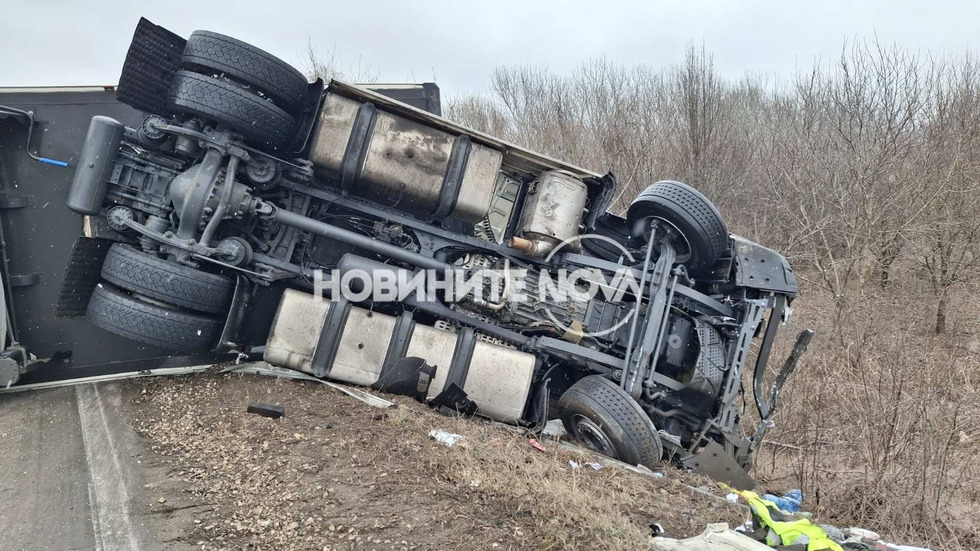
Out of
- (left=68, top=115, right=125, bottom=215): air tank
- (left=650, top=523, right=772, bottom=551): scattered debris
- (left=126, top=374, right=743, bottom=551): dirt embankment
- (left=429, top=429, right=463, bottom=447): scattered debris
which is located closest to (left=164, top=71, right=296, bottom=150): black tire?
(left=68, top=115, right=125, bottom=215): air tank

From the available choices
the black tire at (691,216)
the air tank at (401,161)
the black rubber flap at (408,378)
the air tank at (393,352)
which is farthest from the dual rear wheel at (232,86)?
the black tire at (691,216)

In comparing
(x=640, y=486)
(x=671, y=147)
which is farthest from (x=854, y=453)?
(x=671, y=147)

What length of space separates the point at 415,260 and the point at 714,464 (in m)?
2.71

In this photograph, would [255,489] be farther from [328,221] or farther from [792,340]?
[792,340]

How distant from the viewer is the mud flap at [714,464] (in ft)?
14.3

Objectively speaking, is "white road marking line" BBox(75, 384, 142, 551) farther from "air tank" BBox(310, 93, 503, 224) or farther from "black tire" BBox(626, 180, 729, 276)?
"black tire" BBox(626, 180, 729, 276)

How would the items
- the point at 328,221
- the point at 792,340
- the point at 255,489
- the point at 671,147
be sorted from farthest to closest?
the point at 671,147, the point at 792,340, the point at 328,221, the point at 255,489

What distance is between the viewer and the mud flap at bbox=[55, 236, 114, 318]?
4.05m

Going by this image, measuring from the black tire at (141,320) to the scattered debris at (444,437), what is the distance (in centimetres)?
183

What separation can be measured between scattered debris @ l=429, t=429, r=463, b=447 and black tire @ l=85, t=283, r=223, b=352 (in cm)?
183

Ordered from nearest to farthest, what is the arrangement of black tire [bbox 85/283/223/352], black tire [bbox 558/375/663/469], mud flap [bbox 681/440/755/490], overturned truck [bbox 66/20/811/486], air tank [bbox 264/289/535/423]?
1. black tire [bbox 85/283/223/352]
2. overturned truck [bbox 66/20/811/486]
3. black tire [bbox 558/375/663/469]
4. mud flap [bbox 681/440/755/490]
5. air tank [bbox 264/289/535/423]

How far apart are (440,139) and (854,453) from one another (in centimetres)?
407

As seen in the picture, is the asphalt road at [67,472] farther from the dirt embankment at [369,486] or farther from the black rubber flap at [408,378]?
the black rubber flap at [408,378]

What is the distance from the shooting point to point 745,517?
3301 millimetres
